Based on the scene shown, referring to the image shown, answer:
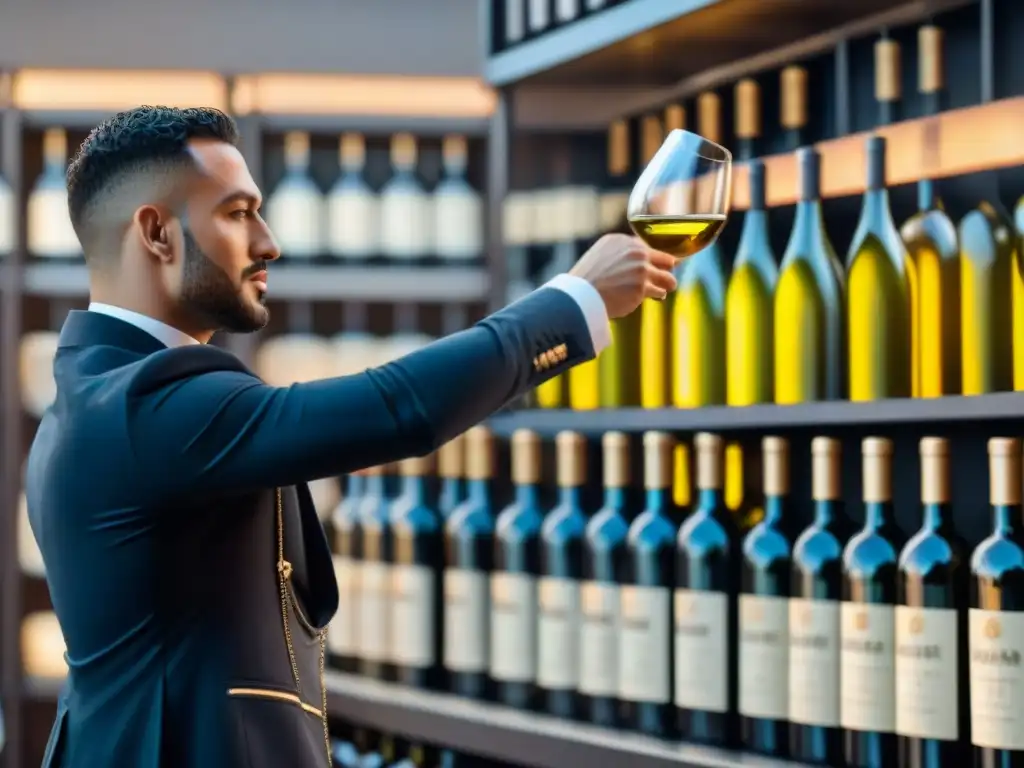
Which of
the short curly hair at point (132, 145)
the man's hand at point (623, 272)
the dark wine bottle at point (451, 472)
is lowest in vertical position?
the dark wine bottle at point (451, 472)

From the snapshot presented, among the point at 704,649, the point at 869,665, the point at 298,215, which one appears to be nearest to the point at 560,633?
the point at 704,649

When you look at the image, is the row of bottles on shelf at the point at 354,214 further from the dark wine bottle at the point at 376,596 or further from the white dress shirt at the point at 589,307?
the white dress shirt at the point at 589,307

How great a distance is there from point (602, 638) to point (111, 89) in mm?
1829

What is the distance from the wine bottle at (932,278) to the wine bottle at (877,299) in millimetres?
17

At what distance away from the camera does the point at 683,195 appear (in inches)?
47.3

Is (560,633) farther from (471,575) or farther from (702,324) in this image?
(702,324)

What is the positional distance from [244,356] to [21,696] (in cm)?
81

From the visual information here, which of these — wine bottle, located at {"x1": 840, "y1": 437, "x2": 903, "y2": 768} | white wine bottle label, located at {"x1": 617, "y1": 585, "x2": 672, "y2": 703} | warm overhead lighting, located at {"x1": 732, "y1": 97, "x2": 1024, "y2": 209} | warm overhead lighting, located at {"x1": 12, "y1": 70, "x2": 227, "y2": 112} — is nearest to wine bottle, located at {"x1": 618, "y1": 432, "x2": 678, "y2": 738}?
white wine bottle label, located at {"x1": 617, "y1": 585, "x2": 672, "y2": 703}

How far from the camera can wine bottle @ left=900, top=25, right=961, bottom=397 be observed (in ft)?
5.00

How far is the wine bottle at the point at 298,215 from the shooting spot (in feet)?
9.82

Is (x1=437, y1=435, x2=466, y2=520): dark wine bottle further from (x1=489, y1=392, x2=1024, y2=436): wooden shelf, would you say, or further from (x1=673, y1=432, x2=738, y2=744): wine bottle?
(x1=673, y1=432, x2=738, y2=744): wine bottle

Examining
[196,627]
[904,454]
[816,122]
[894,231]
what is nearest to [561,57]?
[816,122]

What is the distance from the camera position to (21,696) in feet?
9.83

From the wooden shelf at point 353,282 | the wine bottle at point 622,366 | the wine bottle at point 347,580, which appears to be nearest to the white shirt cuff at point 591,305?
the wine bottle at point 622,366
